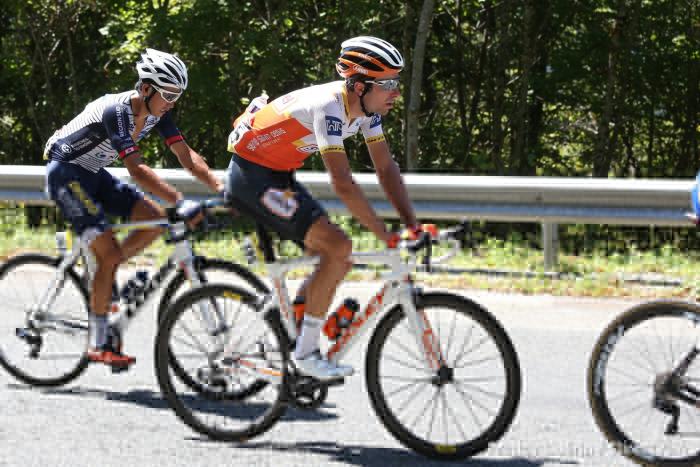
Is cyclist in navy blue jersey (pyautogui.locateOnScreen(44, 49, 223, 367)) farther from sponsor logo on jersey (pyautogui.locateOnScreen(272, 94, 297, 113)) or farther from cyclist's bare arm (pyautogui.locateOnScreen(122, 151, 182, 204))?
sponsor logo on jersey (pyautogui.locateOnScreen(272, 94, 297, 113))

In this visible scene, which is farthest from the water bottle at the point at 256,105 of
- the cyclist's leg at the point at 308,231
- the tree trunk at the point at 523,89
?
the tree trunk at the point at 523,89

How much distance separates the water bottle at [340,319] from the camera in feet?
17.4

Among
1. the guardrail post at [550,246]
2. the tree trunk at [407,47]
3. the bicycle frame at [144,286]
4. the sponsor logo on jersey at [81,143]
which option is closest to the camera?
the bicycle frame at [144,286]

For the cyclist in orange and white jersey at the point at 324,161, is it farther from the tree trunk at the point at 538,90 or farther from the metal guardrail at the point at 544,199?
the tree trunk at the point at 538,90

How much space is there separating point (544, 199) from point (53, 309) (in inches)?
169

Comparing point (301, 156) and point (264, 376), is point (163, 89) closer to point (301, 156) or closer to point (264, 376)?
point (301, 156)

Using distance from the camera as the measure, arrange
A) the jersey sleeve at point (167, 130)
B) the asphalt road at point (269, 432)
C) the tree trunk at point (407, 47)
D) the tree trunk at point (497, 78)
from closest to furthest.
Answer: the asphalt road at point (269, 432) < the jersey sleeve at point (167, 130) < the tree trunk at point (407, 47) < the tree trunk at point (497, 78)

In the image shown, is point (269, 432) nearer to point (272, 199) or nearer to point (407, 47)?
point (272, 199)

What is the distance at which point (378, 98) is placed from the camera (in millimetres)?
5258

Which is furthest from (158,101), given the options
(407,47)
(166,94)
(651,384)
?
(407,47)

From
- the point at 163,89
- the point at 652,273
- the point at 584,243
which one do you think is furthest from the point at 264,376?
the point at 584,243

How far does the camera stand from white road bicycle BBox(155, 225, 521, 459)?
16.4 ft

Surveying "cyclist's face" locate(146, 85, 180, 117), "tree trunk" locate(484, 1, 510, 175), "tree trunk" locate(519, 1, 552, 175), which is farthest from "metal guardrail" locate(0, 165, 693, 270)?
"tree trunk" locate(484, 1, 510, 175)

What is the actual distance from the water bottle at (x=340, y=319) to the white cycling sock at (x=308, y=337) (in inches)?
1.7
